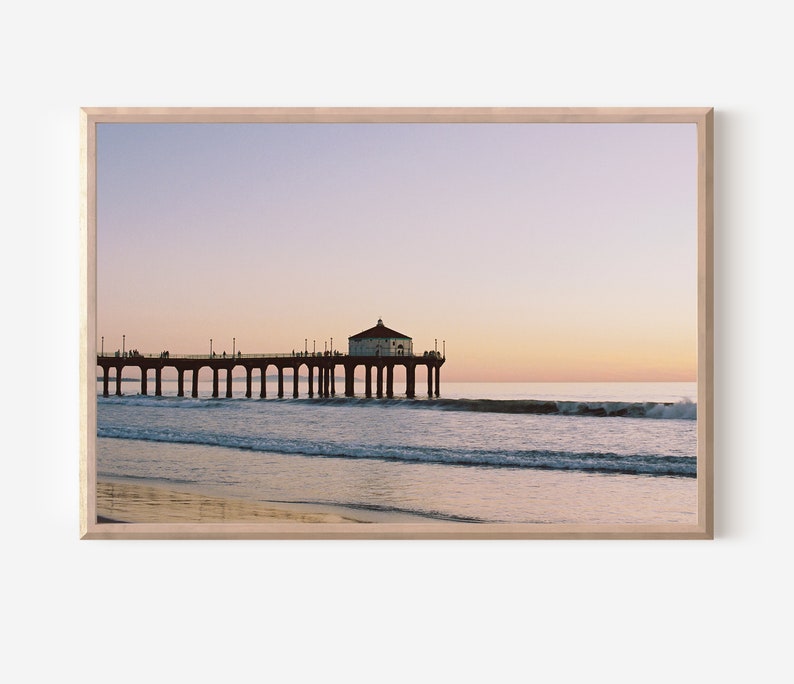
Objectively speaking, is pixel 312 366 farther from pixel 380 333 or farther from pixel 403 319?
pixel 403 319

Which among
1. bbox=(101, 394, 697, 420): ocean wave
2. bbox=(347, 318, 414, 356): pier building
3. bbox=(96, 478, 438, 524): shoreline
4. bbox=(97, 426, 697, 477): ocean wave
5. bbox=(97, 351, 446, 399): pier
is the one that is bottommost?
bbox=(96, 478, 438, 524): shoreline

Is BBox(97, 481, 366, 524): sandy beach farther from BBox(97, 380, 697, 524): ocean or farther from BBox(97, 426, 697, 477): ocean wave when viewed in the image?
BBox(97, 426, 697, 477): ocean wave

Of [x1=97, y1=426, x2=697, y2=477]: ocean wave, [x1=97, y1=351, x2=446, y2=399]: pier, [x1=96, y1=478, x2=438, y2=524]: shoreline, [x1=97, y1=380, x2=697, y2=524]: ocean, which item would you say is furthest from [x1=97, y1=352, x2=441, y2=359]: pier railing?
[x1=96, y1=478, x2=438, y2=524]: shoreline

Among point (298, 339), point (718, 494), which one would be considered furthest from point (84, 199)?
point (718, 494)

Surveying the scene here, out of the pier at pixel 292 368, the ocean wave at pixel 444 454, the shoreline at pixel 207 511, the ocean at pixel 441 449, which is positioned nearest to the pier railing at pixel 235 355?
the pier at pixel 292 368

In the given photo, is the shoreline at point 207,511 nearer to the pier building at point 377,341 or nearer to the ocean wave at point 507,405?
the ocean wave at point 507,405

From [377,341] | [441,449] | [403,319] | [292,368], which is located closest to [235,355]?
[292,368]

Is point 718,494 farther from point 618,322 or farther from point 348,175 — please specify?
point 348,175
